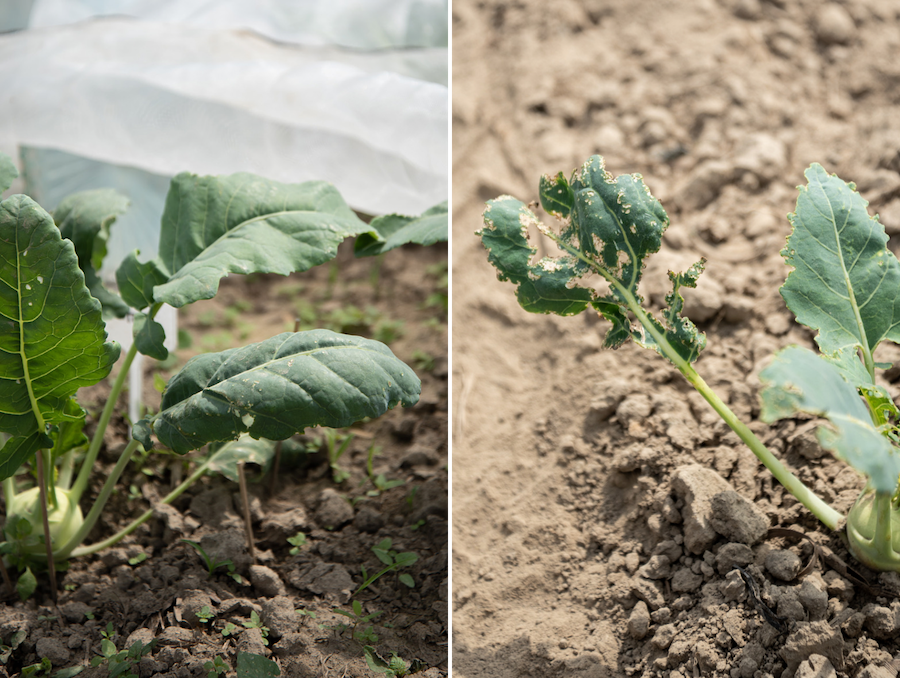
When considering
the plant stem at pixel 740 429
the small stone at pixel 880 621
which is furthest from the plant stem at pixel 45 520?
the small stone at pixel 880 621

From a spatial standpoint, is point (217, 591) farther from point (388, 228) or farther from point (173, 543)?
point (388, 228)

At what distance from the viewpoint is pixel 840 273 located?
1229 mm

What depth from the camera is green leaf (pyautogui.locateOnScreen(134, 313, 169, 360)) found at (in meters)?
1.27

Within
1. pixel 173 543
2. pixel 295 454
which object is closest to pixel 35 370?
pixel 173 543

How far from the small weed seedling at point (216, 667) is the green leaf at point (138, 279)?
2.18 feet

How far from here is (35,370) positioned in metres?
1.19

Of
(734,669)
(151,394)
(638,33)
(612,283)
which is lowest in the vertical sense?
(151,394)

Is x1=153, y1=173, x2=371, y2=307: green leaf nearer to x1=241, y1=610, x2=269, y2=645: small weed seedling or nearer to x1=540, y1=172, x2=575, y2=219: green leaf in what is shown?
x1=540, y1=172, x2=575, y2=219: green leaf

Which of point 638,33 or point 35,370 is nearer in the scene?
point 35,370

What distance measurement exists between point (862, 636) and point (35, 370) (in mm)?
1368

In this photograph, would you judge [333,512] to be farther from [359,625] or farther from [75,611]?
[75,611]

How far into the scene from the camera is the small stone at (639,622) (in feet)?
4.00

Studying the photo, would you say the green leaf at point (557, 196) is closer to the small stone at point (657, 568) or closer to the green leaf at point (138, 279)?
the small stone at point (657, 568)

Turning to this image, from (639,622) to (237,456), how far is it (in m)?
0.87
